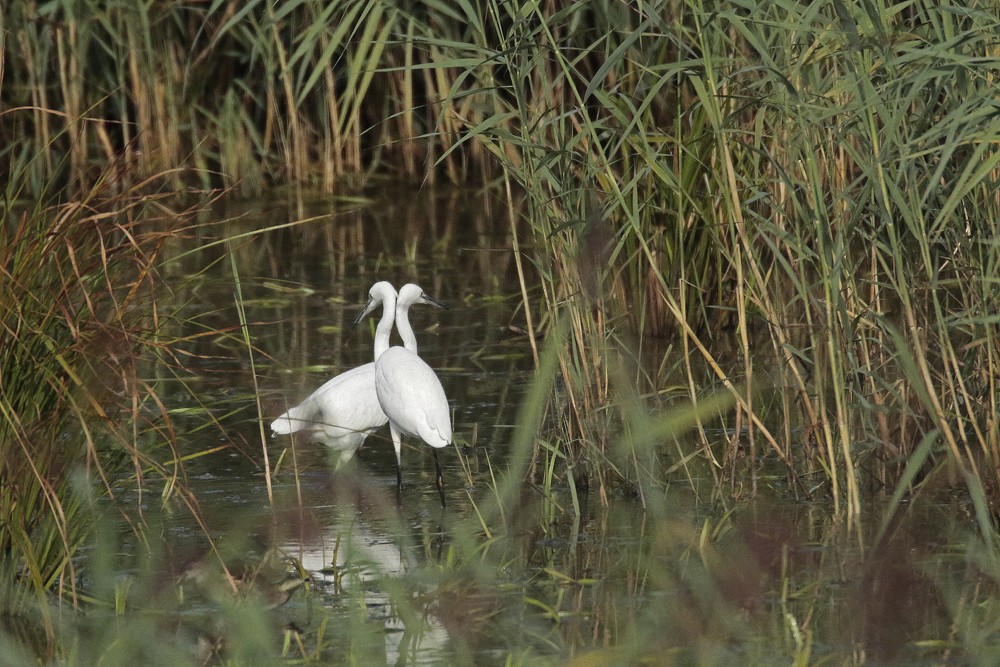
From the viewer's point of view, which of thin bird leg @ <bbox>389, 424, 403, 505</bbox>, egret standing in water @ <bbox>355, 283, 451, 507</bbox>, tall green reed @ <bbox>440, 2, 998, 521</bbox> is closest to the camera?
tall green reed @ <bbox>440, 2, 998, 521</bbox>

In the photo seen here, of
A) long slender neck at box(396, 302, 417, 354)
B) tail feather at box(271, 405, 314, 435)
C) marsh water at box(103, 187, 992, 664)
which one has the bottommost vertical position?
marsh water at box(103, 187, 992, 664)

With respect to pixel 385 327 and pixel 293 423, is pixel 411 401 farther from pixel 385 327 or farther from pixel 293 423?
pixel 385 327

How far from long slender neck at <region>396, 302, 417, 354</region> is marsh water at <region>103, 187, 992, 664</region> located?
274 mm

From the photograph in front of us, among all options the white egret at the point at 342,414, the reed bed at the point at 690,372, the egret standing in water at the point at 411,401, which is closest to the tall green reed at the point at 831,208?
the reed bed at the point at 690,372

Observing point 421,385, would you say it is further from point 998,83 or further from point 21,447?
point 998,83

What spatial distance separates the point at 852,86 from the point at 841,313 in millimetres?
554

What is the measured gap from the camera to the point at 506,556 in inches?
157

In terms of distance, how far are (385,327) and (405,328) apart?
123mm

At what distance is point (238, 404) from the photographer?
18.8 ft

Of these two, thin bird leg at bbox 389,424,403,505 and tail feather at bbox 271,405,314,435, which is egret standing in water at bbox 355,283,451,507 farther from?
tail feather at bbox 271,405,314,435

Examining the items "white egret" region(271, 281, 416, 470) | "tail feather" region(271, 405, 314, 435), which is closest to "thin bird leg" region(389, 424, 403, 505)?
"white egret" region(271, 281, 416, 470)

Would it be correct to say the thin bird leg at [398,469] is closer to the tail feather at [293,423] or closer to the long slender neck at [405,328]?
the tail feather at [293,423]

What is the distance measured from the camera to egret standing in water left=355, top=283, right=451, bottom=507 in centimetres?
465

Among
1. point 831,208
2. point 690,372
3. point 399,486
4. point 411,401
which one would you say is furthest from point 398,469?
point 831,208
